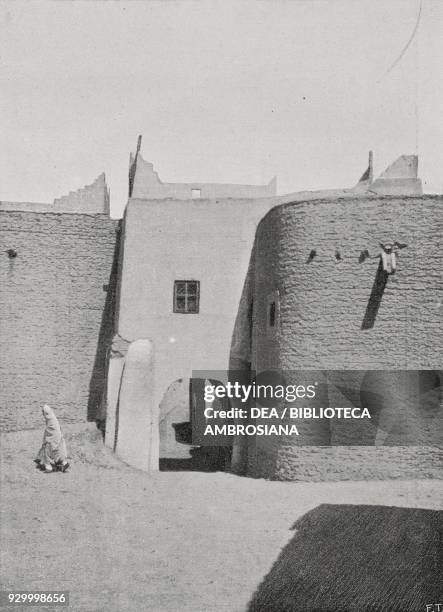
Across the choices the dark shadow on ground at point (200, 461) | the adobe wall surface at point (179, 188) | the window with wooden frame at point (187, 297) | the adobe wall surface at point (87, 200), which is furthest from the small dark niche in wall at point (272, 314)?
the adobe wall surface at point (87, 200)

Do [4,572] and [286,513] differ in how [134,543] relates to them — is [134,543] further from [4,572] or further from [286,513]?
[286,513]

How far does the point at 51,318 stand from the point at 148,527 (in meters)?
9.07

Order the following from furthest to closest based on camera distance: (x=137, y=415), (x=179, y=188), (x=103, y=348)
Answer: (x=179, y=188) < (x=103, y=348) < (x=137, y=415)

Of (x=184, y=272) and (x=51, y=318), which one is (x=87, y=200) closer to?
(x=51, y=318)

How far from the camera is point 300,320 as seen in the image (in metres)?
14.7

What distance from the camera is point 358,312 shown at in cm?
1423

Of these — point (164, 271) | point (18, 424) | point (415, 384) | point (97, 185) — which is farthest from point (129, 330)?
point (97, 185)

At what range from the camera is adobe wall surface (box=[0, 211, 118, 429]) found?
1908 cm

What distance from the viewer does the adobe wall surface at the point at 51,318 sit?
1908 cm

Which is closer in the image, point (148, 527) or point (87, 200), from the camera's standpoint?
point (148, 527)

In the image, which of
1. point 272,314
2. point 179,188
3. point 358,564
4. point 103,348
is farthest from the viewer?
point 179,188

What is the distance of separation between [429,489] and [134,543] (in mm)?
5805

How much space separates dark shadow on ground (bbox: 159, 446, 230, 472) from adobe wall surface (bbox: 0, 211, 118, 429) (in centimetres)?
292

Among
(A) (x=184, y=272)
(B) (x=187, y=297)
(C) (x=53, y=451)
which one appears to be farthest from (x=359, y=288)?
(C) (x=53, y=451)
